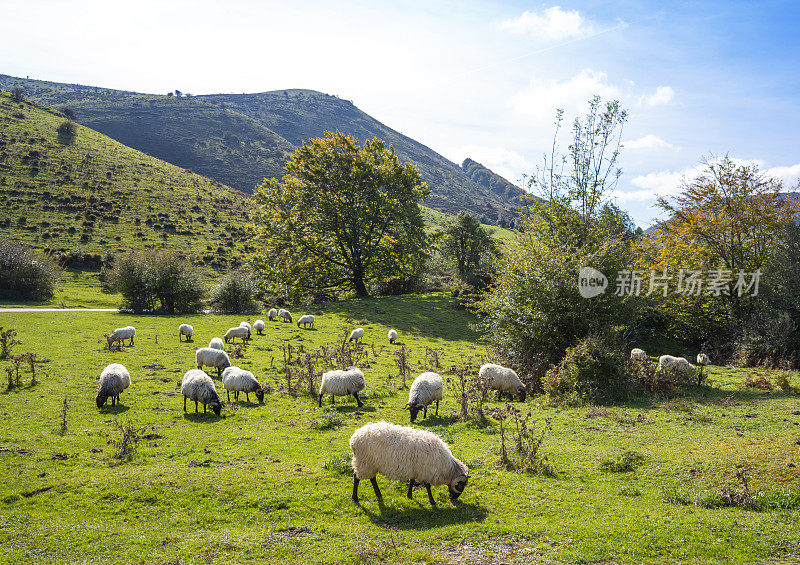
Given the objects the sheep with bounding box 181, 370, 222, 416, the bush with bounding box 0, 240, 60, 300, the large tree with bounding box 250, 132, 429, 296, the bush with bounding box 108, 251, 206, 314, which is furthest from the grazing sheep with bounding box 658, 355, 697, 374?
the bush with bounding box 0, 240, 60, 300

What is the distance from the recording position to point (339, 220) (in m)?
48.8

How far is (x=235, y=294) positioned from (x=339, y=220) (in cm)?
1378

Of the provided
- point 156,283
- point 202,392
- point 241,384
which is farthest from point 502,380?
point 156,283

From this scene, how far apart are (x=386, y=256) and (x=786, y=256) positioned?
3394cm

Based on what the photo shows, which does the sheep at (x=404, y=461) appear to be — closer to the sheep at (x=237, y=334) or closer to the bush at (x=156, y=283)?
the sheep at (x=237, y=334)

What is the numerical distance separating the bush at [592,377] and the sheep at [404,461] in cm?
991

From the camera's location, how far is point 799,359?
23797 millimetres

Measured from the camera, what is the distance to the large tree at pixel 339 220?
157 feet

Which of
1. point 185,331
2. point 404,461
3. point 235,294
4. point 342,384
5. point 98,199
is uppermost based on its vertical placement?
point 98,199

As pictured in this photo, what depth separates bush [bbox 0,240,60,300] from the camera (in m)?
45.8

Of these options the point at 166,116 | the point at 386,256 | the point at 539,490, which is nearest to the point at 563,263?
the point at 539,490

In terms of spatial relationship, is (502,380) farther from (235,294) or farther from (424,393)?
(235,294)

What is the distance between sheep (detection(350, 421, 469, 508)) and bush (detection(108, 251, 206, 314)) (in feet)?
134

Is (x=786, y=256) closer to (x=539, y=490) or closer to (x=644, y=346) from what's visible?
(x=644, y=346)
